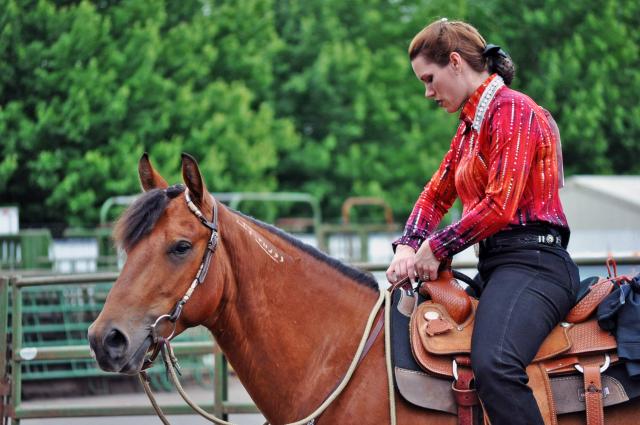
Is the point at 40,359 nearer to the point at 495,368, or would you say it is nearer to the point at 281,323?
the point at 281,323

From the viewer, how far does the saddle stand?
3361 mm

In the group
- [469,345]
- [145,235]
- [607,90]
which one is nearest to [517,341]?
[469,345]

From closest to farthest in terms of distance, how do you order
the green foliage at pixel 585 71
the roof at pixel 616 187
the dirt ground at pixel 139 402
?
the dirt ground at pixel 139 402 < the roof at pixel 616 187 < the green foliage at pixel 585 71

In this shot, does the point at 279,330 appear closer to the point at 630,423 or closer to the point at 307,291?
the point at 307,291

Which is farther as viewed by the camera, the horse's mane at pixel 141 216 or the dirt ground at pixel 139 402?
the dirt ground at pixel 139 402

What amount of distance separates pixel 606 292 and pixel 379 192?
103 feet

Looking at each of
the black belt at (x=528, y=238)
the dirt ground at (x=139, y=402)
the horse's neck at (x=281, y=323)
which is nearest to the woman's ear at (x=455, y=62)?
the black belt at (x=528, y=238)

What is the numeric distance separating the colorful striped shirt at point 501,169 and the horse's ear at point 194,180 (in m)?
0.89

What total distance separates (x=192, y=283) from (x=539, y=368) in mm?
1337

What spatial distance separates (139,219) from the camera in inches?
133

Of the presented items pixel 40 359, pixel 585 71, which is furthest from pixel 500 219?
pixel 585 71

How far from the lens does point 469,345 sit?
3.40 metres

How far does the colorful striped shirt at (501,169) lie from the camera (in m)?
3.34

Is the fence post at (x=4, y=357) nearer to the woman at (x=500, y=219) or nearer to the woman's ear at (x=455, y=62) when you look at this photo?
the woman at (x=500, y=219)
